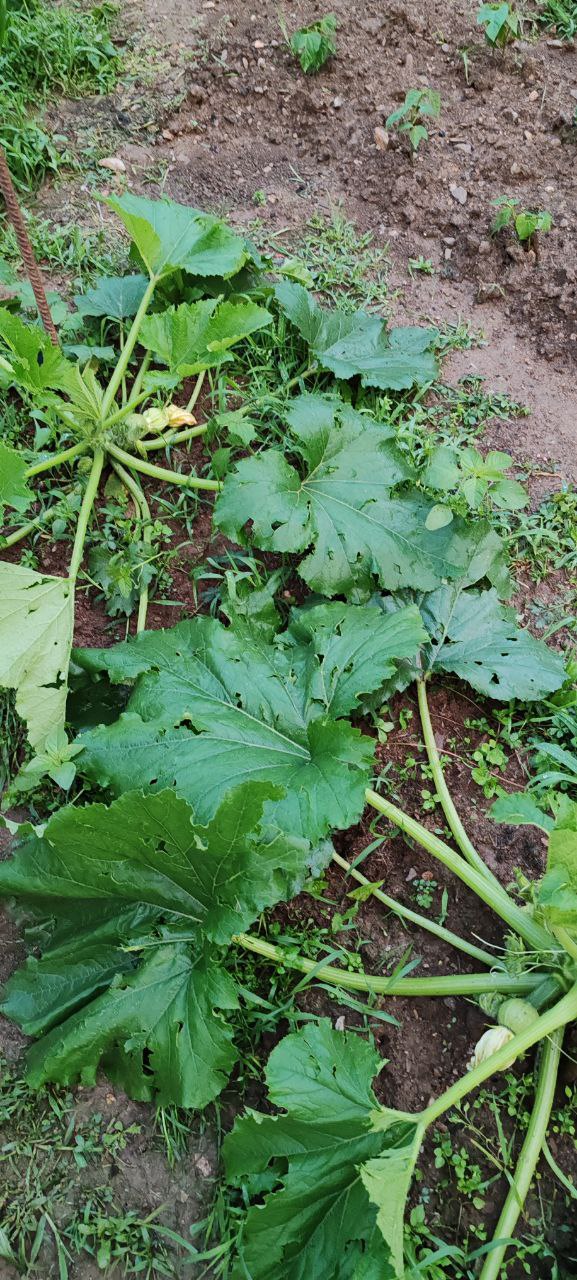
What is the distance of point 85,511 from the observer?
10.2ft

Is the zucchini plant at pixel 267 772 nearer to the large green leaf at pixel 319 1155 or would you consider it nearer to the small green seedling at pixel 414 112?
the large green leaf at pixel 319 1155

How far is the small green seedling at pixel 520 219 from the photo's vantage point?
3.78 meters

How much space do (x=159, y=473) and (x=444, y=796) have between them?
1600mm

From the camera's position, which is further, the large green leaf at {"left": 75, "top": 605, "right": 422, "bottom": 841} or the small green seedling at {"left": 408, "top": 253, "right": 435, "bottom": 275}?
the small green seedling at {"left": 408, "top": 253, "right": 435, "bottom": 275}

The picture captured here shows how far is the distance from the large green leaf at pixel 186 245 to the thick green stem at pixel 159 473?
706 millimetres

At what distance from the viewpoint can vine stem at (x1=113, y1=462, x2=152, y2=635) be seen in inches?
120

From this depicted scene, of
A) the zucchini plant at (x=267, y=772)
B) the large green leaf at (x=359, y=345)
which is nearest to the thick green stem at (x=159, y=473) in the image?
the zucchini plant at (x=267, y=772)

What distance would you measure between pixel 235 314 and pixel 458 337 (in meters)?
1.25

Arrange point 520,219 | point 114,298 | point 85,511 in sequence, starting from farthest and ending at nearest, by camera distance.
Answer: point 520,219 → point 114,298 → point 85,511

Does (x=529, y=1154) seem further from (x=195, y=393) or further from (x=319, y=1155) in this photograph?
(x=195, y=393)

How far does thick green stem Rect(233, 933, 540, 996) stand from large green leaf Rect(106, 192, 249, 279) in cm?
243

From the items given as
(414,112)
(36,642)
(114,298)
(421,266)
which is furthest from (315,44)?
(36,642)

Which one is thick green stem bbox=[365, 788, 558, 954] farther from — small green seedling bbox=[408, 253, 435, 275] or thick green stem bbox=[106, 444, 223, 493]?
small green seedling bbox=[408, 253, 435, 275]

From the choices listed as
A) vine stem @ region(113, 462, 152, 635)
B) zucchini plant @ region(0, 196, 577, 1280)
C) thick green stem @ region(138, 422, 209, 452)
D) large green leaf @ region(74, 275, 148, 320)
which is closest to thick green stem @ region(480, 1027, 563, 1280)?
zucchini plant @ region(0, 196, 577, 1280)
